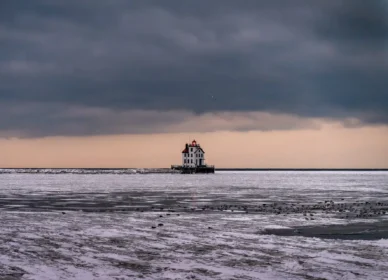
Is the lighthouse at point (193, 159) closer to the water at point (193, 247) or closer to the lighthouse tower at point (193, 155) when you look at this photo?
the lighthouse tower at point (193, 155)

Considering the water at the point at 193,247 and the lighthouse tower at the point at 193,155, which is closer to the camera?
the water at the point at 193,247

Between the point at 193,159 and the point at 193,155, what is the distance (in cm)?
147

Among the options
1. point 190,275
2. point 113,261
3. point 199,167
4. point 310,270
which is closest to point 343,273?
point 310,270

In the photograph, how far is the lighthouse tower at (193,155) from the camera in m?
191

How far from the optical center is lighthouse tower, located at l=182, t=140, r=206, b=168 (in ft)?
625

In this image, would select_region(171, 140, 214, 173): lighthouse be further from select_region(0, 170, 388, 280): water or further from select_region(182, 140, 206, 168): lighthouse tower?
select_region(0, 170, 388, 280): water

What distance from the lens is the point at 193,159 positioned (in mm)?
192625

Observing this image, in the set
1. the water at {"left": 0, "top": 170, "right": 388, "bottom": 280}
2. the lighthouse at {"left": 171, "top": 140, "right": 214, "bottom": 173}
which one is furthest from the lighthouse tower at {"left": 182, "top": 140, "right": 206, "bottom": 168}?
the water at {"left": 0, "top": 170, "right": 388, "bottom": 280}

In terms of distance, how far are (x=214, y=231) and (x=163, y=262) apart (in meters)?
7.26

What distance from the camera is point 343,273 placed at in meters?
13.5

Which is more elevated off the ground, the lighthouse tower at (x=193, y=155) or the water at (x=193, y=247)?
the lighthouse tower at (x=193, y=155)

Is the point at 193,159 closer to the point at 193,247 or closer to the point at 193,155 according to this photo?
the point at 193,155

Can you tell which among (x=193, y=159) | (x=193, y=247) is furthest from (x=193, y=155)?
(x=193, y=247)

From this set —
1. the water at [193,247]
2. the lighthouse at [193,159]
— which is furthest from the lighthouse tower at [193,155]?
the water at [193,247]
